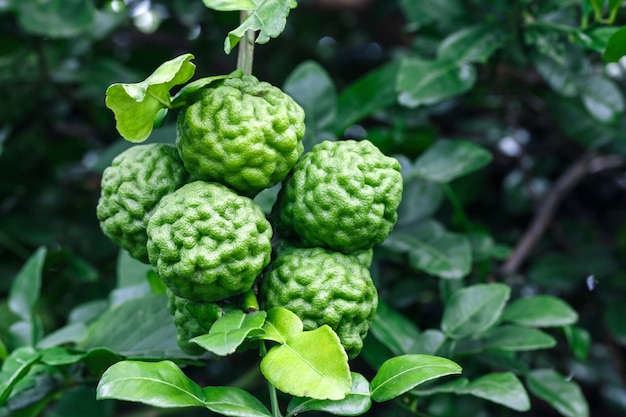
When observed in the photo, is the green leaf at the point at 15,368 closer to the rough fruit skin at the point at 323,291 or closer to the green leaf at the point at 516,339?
the rough fruit skin at the point at 323,291

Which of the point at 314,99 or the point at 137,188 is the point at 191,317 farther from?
the point at 314,99

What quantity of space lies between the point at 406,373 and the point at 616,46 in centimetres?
68

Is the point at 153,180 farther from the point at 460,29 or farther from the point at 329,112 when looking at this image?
the point at 460,29

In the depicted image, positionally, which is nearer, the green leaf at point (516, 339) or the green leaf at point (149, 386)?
the green leaf at point (149, 386)

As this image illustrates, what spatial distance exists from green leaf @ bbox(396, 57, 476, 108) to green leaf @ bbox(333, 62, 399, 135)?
0.23 feet

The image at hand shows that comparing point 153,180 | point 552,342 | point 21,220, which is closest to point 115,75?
point 21,220

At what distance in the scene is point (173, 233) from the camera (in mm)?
1006

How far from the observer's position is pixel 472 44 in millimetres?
1627

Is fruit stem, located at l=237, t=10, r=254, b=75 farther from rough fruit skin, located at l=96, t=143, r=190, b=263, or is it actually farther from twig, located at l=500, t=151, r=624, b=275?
twig, located at l=500, t=151, r=624, b=275

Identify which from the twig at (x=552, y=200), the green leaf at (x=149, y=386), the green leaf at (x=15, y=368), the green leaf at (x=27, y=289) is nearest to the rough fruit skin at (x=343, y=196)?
the green leaf at (x=149, y=386)

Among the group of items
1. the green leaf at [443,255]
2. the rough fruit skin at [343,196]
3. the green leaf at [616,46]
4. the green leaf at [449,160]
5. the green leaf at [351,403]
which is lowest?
the green leaf at [443,255]

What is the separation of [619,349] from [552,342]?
90 cm

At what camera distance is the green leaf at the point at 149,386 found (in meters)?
0.92

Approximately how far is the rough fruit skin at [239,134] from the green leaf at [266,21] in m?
0.08
